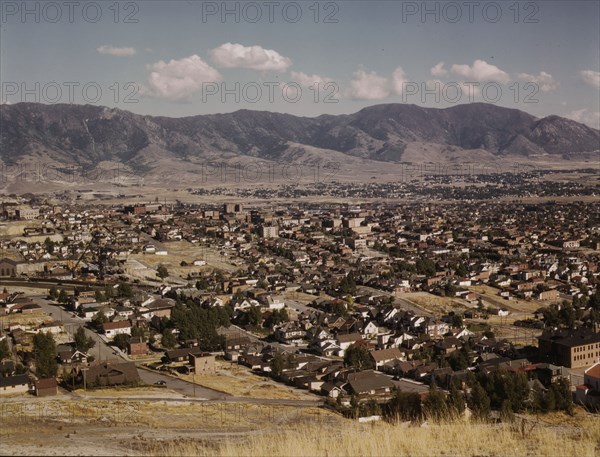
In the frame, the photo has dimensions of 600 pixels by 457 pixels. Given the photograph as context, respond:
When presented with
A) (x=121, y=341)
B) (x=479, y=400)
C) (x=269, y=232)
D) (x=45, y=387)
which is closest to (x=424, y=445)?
(x=479, y=400)

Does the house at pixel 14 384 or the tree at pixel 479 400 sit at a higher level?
the tree at pixel 479 400

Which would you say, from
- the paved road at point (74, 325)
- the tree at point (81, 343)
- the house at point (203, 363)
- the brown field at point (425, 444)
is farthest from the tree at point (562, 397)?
the tree at point (81, 343)

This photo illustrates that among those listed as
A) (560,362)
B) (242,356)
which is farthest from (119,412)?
(560,362)

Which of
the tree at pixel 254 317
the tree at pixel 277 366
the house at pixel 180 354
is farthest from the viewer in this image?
the tree at pixel 254 317

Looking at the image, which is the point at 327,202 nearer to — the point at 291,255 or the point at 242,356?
the point at 291,255

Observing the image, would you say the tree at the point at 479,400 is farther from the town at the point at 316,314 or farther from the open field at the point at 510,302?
the open field at the point at 510,302

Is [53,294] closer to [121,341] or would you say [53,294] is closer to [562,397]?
[121,341]

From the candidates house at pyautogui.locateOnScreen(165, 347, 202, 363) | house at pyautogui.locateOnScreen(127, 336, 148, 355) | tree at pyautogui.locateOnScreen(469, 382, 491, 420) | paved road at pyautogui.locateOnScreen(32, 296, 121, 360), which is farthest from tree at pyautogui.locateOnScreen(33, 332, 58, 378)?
tree at pyautogui.locateOnScreen(469, 382, 491, 420)
